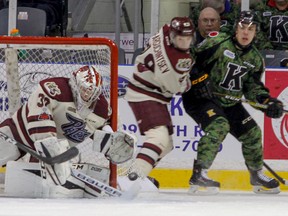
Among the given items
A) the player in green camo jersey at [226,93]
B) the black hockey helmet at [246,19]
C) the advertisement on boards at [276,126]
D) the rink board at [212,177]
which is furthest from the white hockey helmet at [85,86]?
the advertisement on boards at [276,126]

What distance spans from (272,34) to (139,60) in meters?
1.42

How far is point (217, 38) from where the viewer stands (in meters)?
6.26

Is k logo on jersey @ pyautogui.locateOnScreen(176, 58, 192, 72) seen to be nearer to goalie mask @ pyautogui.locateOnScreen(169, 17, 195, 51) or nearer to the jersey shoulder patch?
goalie mask @ pyautogui.locateOnScreen(169, 17, 195, 51)

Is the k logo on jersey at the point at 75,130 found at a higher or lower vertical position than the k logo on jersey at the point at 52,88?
lower

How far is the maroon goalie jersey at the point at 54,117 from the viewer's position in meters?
5.27

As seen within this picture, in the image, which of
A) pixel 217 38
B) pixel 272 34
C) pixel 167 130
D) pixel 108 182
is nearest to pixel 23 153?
pixel 108 182

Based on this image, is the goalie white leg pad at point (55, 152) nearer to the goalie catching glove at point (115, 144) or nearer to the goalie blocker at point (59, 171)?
the goalie blocker at point (59, 171)

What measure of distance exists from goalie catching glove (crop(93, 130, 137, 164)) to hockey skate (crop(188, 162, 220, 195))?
76cm

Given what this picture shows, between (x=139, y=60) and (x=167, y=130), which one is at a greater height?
(x=139, y=60)

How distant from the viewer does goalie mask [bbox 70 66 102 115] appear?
536cm

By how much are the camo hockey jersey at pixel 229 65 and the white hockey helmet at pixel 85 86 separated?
0.96 metres

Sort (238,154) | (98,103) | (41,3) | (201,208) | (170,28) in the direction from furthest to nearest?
(41,3) < (238,154) < (170,28) < (98,103) < (201,208)

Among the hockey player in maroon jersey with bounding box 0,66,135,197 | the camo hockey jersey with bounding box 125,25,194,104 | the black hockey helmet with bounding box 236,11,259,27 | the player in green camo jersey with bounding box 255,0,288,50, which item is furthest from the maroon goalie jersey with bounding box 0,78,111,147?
the player in green camo jersey with bounding box 255,0,288,50

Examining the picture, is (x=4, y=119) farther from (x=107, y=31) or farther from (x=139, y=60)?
(x=107, y=31)
